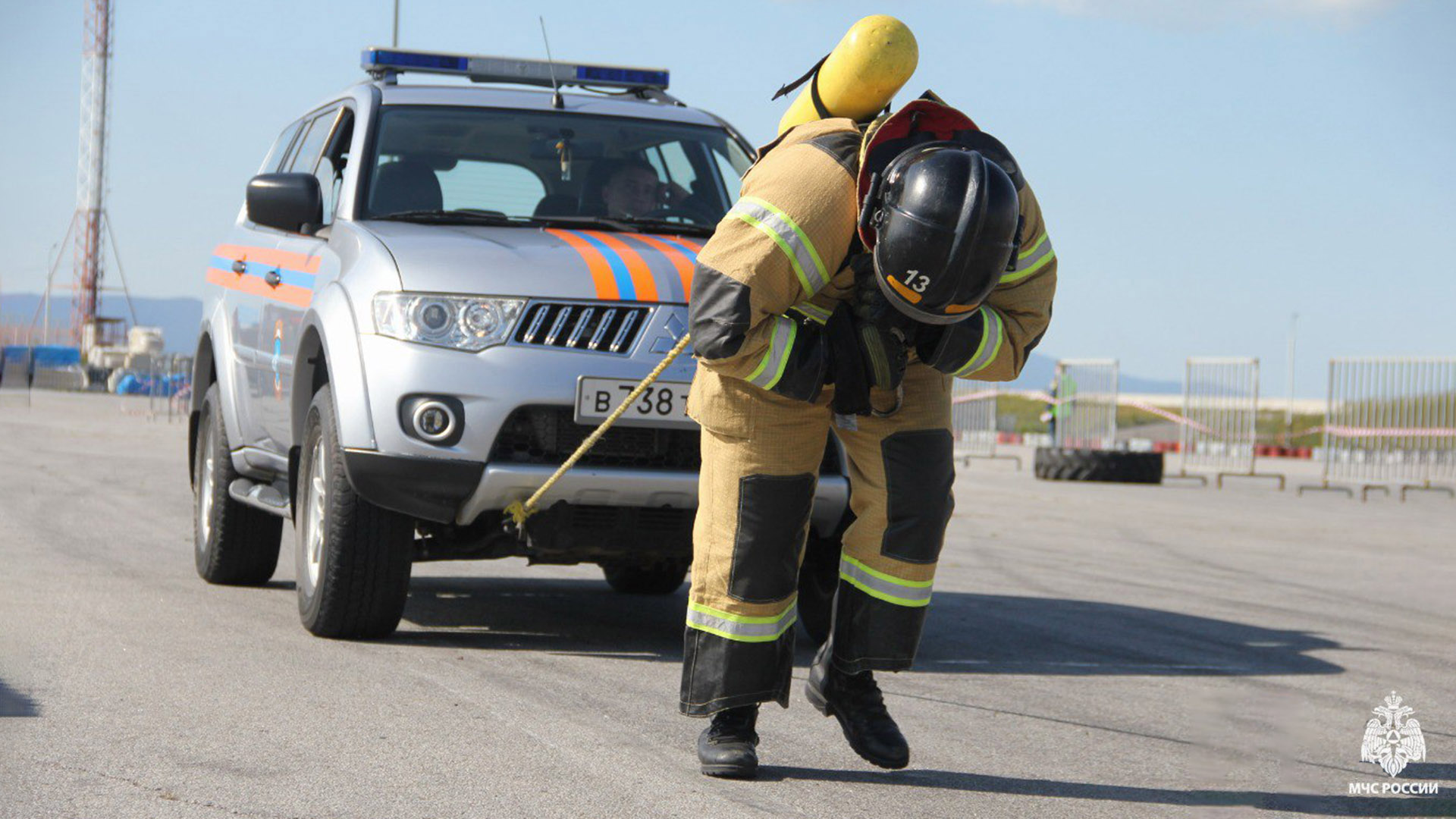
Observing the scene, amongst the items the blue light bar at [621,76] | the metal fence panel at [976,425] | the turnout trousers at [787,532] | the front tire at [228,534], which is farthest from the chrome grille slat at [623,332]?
the metal fence panel at [976,425]

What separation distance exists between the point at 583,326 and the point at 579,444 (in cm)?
39

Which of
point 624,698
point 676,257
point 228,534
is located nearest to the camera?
point 624,698

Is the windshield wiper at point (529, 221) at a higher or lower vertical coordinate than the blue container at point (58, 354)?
higher

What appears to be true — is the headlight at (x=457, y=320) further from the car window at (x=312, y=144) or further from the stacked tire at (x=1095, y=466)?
the stacked tire at (x=1095, y=466)

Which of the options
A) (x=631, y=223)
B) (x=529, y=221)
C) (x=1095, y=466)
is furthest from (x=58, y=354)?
(x=631, y=223)

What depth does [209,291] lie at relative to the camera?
324 inches

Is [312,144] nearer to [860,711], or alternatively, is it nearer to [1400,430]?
[860,711]

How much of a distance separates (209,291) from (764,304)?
5142 millimetres

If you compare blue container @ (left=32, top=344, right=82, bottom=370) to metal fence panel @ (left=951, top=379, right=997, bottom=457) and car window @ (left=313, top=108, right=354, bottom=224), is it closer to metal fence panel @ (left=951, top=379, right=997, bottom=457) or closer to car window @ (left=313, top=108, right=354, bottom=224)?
metal fence panel @ (left=951, top=379, right=997, bottom=457)

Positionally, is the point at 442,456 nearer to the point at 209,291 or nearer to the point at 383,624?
the point at 383,624

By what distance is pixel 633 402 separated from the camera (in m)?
5.36

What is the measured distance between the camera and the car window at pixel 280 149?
8.18 m

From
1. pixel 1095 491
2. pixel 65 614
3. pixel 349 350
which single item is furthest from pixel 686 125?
pixel 1095 491

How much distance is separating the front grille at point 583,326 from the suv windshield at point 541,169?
0.90m
